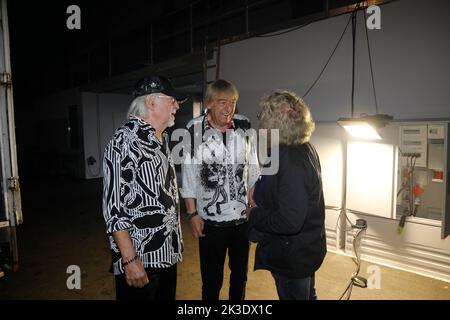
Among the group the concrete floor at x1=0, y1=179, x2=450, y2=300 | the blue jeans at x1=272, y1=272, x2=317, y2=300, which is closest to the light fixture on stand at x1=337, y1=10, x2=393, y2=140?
the concrete floor at x1=0, y1=179, x2=450, y2=300

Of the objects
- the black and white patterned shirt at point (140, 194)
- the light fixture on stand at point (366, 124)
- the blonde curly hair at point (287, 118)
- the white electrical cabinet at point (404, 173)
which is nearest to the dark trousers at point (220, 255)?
the black and white patterned shirt at point (140, 194)

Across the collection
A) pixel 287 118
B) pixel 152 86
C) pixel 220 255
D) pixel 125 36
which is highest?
pixel 125 36

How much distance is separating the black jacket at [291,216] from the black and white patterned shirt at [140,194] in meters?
0.54

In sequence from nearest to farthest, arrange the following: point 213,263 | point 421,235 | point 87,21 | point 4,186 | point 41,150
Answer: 1. point 213,263
2. point 4,186
3. point 421,235
4. point 87,21
5. point 41,150

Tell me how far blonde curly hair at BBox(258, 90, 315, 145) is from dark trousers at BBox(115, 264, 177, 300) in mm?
1003

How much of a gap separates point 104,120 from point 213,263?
10.4 m

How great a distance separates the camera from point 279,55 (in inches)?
197

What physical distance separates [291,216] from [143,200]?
0.78m

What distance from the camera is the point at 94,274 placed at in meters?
3.71

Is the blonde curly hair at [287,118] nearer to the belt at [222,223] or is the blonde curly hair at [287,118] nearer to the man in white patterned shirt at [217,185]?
the man in white patterned shirt at [217,185]

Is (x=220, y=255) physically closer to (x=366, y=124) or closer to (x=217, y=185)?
(x=217, y=185)

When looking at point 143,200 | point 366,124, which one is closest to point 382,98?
point 366,124
